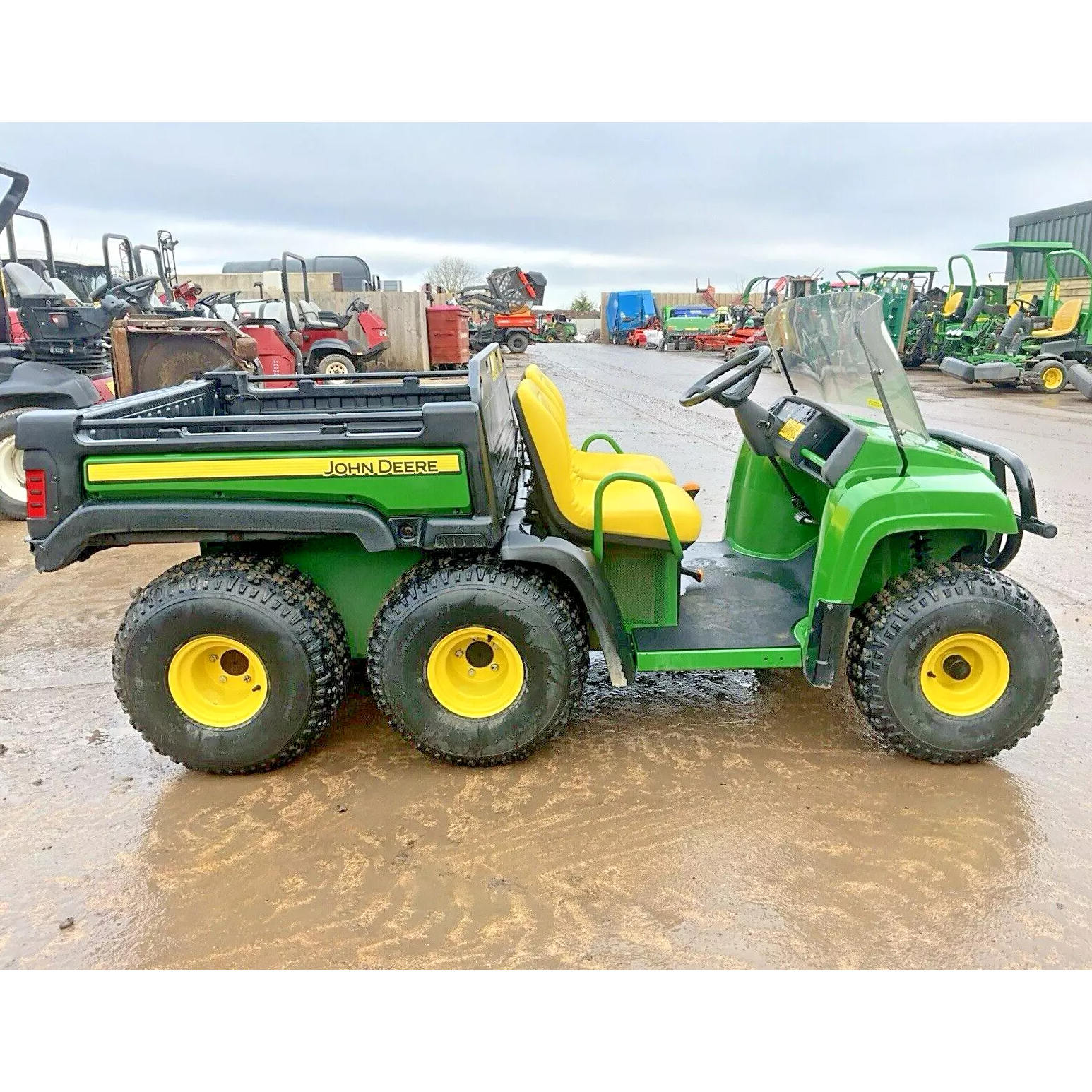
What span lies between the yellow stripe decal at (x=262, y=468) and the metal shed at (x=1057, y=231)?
2141cm

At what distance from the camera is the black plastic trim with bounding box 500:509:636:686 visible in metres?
3.06

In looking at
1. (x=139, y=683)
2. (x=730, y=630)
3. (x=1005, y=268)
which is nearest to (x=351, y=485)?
(x=139, y=683)

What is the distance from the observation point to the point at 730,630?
3.33 m

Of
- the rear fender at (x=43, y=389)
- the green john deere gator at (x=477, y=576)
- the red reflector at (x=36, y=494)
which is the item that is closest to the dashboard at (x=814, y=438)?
the green john deere gator at (x=477, y=576)

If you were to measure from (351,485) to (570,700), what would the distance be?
3.63 feet

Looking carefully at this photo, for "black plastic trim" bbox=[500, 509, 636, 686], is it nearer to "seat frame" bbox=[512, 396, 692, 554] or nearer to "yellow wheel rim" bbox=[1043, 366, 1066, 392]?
"seat frame" bbox=[512, 396, 692, 554]

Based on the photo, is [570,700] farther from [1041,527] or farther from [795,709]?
[1041,527]

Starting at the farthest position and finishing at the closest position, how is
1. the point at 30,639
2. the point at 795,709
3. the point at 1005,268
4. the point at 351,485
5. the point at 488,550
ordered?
1. the point at 1005,268
2. the point at 30,639
3. the point at 795,709
4. the point at 488,550
5. the point at 351,485

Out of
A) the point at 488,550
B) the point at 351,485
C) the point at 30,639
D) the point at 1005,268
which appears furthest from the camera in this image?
the point at 1005,268

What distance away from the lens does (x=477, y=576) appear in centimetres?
304

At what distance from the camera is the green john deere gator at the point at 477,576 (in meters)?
2.93

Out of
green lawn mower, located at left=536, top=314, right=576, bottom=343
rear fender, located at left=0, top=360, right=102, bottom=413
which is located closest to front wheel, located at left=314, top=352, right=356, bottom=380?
rear fender, located at left=0, top=360, right=102, bottom=413

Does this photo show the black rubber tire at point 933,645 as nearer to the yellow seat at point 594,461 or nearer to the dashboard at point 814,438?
the dashboard at point 814,438

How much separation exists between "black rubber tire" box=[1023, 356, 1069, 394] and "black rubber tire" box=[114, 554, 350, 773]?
16.1 meters
